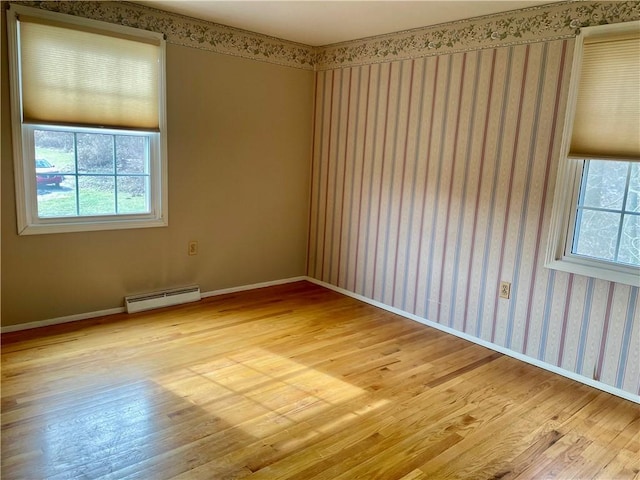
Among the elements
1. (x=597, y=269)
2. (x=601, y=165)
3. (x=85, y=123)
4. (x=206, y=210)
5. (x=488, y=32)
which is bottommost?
(x=597, y=269)

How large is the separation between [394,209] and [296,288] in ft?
4.24

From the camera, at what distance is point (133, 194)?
3.73 metres

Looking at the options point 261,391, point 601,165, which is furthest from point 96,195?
point 601,165

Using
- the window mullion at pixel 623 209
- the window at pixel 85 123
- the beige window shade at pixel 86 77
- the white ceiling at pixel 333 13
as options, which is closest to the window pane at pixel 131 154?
the window at pixel 85 123

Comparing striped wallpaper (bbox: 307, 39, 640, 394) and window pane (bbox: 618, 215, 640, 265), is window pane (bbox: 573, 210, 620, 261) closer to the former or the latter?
window pane (bbox: 618, 215, 640, 265)

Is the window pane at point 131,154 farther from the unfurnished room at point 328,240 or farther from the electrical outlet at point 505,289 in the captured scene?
the electrical outlet at point 505,289

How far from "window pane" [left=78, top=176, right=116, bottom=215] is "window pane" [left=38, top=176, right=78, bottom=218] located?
0.05 meters

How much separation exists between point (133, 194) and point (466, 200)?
2535 mm

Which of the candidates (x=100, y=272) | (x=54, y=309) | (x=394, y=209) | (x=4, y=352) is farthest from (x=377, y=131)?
(x=4, y=352)

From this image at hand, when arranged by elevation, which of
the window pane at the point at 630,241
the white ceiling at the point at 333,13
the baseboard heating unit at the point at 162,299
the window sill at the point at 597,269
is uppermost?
the white ceiling at the point at 333,13

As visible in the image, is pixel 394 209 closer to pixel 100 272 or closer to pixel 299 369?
pixel 299 369

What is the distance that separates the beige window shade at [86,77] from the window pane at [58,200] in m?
0.44

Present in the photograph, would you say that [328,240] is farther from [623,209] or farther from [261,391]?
[623,209]

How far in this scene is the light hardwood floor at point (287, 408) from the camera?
2.07m
